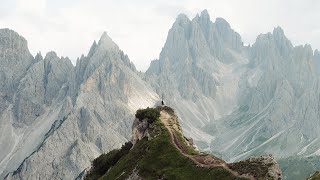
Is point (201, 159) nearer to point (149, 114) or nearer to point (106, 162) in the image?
point (149, 114)

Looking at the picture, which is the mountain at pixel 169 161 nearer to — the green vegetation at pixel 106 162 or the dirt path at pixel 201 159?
the dirt path at pixel 201 159

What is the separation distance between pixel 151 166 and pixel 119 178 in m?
6.49

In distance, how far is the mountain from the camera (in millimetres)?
56344

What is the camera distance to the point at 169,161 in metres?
66.9

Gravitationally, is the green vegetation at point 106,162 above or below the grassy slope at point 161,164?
above

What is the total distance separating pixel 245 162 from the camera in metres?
58.3

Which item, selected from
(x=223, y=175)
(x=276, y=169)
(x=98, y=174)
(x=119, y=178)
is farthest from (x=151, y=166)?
(x=98, y=174)

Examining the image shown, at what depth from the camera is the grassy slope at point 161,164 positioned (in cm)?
5984

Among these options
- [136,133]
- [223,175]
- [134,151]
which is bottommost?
[223,175]

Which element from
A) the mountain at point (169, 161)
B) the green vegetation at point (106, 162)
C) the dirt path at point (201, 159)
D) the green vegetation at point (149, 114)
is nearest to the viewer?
the mountain at point (169, 161)

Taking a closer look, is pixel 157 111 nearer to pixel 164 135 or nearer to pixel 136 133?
pixel 136 133

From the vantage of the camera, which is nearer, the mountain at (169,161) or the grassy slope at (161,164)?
the mountain at (169,161)

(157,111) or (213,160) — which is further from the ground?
(157,111)

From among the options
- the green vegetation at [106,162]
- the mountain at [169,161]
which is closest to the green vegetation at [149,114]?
the mountain at [169,161]
